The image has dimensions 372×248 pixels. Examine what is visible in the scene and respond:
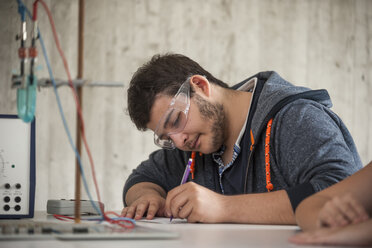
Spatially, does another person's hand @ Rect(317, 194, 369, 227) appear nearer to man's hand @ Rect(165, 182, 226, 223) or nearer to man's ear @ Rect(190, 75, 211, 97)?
man's hand @ Rect(165, 182, 226, 223)

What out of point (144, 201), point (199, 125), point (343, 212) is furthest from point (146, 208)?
point (343, 212)

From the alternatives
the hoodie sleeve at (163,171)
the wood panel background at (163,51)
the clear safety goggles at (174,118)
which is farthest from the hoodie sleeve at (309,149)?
the wood panel background at (163,51)

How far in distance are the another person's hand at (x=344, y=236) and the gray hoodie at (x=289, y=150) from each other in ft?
1.34

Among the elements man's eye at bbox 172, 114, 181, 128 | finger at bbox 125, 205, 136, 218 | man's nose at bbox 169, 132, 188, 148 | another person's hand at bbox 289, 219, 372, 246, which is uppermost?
man's eye at bbox 172, 114, 181, 128

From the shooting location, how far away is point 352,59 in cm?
374

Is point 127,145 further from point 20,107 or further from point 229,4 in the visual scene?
point 20,107

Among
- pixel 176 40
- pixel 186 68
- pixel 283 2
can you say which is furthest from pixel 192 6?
pixel 186 68

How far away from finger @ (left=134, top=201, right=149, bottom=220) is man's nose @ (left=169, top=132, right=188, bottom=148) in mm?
246

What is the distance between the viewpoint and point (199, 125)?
1712 millimetres

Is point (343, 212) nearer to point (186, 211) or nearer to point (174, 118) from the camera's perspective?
point (186, 211)

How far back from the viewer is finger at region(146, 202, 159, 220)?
4.84 ft

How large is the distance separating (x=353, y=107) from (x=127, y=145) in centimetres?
179

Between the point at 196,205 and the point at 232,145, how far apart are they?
58cm

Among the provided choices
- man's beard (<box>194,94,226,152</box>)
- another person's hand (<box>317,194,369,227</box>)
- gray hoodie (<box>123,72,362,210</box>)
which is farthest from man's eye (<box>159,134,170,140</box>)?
another person's hand (<box>317,194,369,227</box>)
